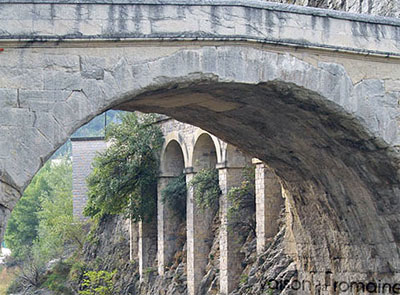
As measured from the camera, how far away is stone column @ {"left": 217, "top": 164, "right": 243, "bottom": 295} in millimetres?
16000

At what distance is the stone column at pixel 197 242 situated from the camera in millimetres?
18016

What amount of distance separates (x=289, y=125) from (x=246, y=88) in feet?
4.34

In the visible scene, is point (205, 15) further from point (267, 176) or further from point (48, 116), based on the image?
point (267, 176)

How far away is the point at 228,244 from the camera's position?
634 inches

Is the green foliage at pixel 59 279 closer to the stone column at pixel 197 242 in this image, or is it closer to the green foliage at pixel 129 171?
the green foliage at pixel 129 171

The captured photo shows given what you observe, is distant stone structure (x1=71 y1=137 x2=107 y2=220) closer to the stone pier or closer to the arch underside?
the stone pier

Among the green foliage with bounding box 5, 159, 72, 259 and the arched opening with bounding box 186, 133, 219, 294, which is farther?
the green foliage with bounding box 5, 159, 72, 259

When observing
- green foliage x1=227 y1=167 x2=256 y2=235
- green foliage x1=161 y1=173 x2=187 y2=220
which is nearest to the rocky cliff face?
green foliage x1=227 y1=167 x2=256 y2=235

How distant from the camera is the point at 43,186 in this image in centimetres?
4750

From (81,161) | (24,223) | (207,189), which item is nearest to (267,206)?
(207,189)

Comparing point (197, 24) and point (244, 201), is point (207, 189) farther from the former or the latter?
point (197, 24)

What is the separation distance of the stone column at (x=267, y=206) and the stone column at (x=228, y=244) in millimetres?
1210

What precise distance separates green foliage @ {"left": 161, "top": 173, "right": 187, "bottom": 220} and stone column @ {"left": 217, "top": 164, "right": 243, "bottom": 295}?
128 inches

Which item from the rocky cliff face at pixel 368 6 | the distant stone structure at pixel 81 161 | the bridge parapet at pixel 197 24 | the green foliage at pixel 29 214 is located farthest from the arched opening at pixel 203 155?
the green foliage at pixel 29 214
